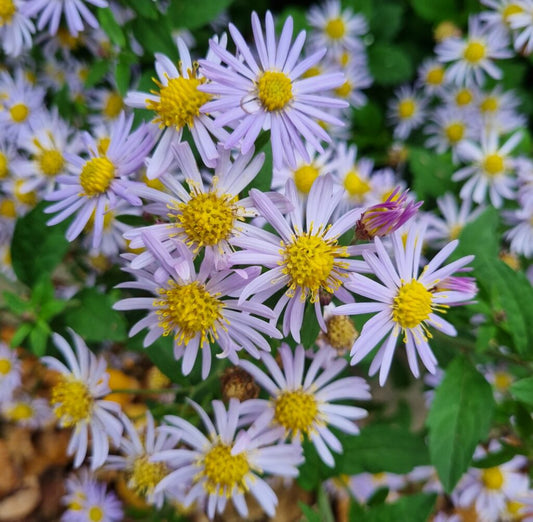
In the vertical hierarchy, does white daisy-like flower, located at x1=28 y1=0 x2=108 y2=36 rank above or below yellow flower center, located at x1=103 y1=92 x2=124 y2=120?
below

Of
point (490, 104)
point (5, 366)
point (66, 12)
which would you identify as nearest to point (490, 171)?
point (490, 104)

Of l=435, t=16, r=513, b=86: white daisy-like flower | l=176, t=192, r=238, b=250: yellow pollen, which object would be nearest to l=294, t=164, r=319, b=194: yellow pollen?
l=176, t=192, r=238, b=250: yellow pollen

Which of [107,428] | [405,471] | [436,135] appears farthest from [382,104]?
[107,428]

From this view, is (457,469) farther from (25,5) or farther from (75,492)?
(25,5)

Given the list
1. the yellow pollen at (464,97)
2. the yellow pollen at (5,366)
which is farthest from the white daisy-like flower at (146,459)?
the yellow pollen at (464,97)

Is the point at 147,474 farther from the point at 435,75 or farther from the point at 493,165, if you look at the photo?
the point at 435,75

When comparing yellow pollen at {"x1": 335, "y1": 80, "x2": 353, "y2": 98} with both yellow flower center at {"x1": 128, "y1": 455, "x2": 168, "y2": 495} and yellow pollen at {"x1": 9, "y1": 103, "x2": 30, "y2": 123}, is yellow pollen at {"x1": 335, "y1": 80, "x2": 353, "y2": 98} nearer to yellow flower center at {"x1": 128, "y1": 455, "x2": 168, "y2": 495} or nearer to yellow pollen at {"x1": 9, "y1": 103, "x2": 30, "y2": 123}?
yellow pollen at {"x1": 9, "y1": 103, "x2": 30, "y2": 123}
